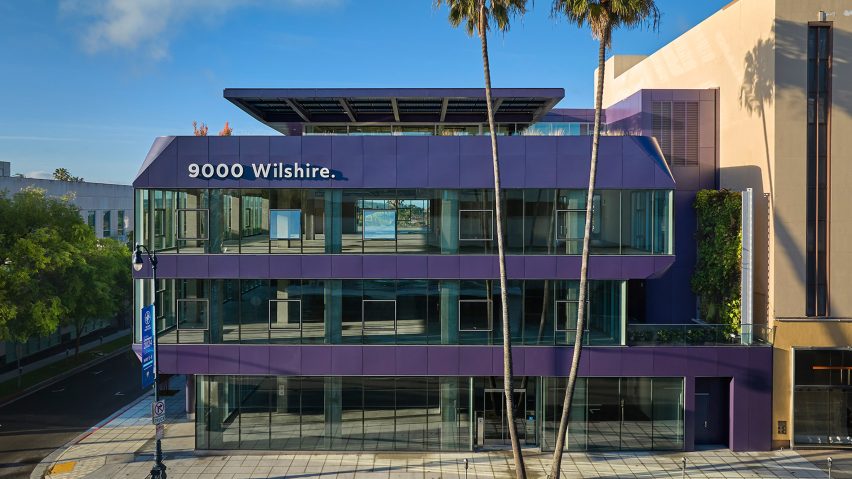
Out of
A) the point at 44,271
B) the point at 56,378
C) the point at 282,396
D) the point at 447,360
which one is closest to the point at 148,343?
the point at 282,396

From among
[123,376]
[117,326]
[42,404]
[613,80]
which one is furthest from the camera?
[117,326]

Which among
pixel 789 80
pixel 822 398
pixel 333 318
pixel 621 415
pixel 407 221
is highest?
pixel 789 80

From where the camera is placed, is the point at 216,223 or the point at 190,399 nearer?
the point at 216,223

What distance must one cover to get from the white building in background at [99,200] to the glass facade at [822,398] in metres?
53.0

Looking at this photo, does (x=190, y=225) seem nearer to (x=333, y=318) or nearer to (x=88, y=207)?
(x=333, y=318)

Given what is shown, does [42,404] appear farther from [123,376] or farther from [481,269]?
[481,269]

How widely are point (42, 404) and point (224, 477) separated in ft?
53.4

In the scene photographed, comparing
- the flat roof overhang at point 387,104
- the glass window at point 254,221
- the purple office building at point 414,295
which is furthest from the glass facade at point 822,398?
the glass window at point 254,221

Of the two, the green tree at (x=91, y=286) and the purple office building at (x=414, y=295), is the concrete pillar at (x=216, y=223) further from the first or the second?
the green tree at (x=91, y=286)

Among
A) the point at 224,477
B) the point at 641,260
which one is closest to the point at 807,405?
the point at 641,260

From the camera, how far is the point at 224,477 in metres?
24.5

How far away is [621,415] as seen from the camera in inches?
1086

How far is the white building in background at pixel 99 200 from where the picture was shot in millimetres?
53344

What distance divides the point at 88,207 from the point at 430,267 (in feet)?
149
